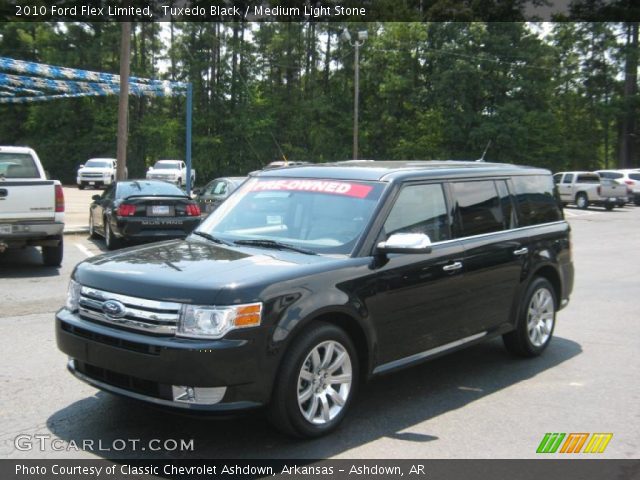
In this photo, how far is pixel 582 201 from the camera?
1220 inches

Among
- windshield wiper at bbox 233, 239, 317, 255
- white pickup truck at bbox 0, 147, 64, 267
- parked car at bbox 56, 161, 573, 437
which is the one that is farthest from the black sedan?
windshield wiper at bbox 233, 239, 317, 255

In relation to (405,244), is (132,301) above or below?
below

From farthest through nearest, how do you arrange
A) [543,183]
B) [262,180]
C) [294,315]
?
[543,183]
[262,180]
[294,315]

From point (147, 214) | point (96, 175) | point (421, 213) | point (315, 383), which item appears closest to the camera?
point (315, 383)

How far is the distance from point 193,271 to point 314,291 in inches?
29.9

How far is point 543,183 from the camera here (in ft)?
21.6

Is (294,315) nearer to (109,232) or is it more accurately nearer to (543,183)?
(543,183)

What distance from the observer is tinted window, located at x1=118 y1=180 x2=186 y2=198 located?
1346 centimetres

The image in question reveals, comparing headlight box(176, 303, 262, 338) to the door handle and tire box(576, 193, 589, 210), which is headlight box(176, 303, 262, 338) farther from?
tire box(576, 193, 589, 210)

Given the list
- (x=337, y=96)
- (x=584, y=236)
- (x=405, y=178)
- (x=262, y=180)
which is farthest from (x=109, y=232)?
(x=337, y=96)

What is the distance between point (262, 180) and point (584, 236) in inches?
619

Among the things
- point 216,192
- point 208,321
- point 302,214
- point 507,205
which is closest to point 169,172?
point 216,192

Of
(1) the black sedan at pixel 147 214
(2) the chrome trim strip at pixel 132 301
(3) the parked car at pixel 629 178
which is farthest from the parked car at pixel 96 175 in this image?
(2) the chrome trim strip at pixel 132 301

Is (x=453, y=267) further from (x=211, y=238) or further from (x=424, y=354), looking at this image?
(x=211, y=238)
